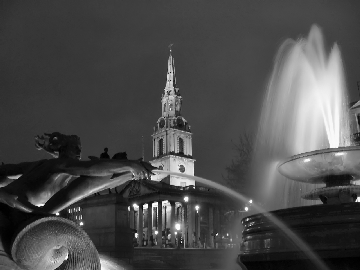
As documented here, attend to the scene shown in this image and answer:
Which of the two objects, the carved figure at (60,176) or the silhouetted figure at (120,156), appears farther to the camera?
the silhouetted figure at (120,156)

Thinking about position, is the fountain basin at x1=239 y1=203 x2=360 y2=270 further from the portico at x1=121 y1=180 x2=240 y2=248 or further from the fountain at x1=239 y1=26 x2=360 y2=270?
the portico at x1=121 y1=180 x2=240 y2=248

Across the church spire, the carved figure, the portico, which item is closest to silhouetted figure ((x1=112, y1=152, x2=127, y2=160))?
the carved figure

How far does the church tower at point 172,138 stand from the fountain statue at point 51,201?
96562 millimetres

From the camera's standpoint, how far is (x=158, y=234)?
67.0m

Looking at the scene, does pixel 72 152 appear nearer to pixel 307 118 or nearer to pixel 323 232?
pixel 323 232

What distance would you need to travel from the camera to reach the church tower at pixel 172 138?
105250 millimetres

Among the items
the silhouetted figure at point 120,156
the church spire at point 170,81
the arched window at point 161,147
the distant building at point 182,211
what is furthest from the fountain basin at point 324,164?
the church spire at point 170,81

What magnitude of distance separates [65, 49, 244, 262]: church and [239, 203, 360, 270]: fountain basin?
1.67 metres

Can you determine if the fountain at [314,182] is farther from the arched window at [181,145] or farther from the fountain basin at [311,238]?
the arched window at [181,145]

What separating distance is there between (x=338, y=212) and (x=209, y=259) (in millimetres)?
18308

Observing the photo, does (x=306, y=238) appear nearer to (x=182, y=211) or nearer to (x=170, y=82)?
(x=182, y=211)

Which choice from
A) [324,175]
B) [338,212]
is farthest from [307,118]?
[338,212]

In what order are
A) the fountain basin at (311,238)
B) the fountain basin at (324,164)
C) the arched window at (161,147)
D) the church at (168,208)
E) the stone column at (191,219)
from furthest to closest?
the arched window at (161,147), the stone column at (191,219), the church at (168,208), the fountain basin at (324,164), the fountain basin at (311,238)

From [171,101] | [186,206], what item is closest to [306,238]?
[186,206]
